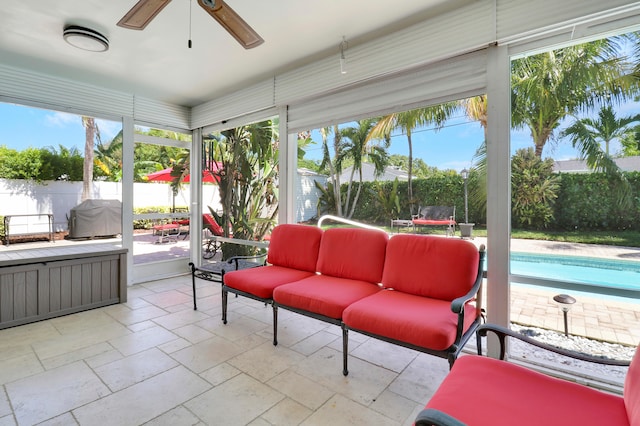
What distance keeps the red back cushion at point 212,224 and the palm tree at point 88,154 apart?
63.4 inches

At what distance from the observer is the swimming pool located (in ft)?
6.82

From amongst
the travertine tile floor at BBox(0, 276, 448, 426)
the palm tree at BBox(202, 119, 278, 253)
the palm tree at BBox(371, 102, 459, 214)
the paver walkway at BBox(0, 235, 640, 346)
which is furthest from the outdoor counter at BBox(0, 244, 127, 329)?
the paver walkway at BBox(0, 235, 640, 346)

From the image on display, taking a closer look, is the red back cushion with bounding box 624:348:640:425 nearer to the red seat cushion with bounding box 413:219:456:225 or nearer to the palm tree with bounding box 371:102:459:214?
the red seat cushion with bounding box 413:219:456:225

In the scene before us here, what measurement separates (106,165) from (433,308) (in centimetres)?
463

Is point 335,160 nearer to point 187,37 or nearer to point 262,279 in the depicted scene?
point 262,279

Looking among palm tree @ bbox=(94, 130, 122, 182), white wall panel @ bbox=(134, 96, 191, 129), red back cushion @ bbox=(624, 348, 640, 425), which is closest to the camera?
red back cushion @ bbox=(624, 348, 640, 425)

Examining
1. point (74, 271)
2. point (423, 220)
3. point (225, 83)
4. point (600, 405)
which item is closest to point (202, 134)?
point (225, 83)

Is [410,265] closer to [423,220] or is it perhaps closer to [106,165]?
[423,220]

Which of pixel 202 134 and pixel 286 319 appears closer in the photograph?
pixel 286 319

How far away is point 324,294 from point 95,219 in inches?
153

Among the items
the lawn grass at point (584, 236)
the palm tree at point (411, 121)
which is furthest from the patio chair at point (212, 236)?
the lawn grass at point (584, 236)

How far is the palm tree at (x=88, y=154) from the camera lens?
432 centimetres

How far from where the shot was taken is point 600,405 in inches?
47.0

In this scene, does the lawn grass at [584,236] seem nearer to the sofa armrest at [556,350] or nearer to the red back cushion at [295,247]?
the sofa armrest at [556,350]
